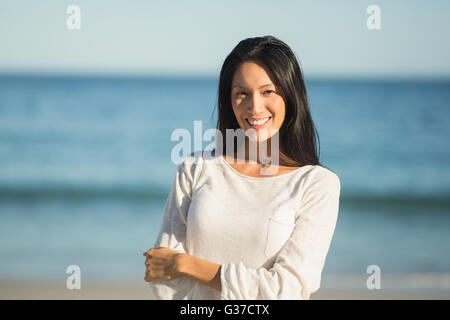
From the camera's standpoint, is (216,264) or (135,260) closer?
(216,264)

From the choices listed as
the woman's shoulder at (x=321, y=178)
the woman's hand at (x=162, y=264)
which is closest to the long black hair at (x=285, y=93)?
the woman's shoulder at (x=321, y=178)

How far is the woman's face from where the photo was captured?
8.49 feet

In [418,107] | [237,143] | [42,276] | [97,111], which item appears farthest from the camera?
[418,107]

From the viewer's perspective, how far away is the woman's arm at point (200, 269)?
2.39 meters

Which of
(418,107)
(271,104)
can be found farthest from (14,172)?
(418,107)

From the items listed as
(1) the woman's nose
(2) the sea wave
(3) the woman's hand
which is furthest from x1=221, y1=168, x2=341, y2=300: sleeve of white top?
(2) the sea wave

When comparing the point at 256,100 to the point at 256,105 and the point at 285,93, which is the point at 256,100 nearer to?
the point at 256,105

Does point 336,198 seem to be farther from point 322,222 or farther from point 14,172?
point 14,172

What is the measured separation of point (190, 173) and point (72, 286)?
178 inches

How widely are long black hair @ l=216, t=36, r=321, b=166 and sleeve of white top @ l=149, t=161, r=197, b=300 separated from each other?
27 centimetres

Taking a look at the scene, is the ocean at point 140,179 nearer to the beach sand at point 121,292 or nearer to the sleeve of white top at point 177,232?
the beach sand at point 121,292

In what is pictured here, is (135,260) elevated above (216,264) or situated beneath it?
situated beneath

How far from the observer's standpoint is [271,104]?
261 cm

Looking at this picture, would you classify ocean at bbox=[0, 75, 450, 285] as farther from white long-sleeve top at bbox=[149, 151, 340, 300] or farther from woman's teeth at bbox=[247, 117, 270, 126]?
white long-sleeve top at bbox=[149, 151, 340, 300]
